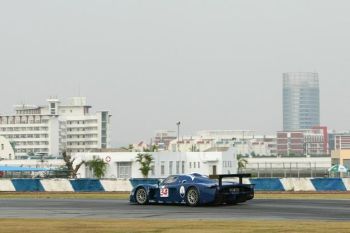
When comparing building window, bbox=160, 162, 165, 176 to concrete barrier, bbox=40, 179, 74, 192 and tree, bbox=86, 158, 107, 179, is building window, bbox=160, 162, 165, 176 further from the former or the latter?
concrete barrier, bbox=40, 179, 74, 192

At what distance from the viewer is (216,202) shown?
28.8m

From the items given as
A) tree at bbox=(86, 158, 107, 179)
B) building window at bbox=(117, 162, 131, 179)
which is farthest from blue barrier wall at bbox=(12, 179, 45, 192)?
building window at bbox=(117, 162, 131, 179)

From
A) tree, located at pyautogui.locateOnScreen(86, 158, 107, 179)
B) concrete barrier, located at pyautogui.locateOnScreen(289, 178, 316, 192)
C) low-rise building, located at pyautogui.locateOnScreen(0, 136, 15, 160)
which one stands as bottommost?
concrete barrier, located at pyautogui.locateOnScreen(289, 178, 316, 192)

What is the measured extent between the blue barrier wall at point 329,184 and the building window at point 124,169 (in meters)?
56.0

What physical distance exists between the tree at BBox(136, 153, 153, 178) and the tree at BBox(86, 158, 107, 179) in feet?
14.5

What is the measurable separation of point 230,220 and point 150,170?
259 feet

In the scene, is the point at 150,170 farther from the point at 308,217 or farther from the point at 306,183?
the point at 308,217

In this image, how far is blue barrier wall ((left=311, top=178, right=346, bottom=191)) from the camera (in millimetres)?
47281

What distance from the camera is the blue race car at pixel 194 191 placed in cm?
2886

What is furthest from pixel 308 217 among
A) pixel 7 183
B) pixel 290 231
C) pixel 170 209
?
pixel 7 183

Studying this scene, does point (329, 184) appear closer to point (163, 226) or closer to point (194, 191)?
point (194, 191)

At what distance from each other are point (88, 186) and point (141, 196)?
19917 mm

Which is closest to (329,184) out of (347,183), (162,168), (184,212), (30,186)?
(347,183)

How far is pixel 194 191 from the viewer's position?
2919 centimetres
